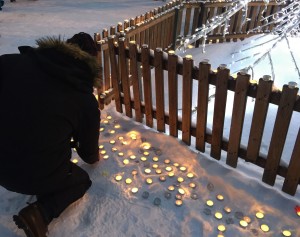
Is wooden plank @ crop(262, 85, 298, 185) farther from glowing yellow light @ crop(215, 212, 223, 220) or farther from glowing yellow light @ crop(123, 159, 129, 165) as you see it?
glowing yellow light @ crop(123, 159, 129, 165)

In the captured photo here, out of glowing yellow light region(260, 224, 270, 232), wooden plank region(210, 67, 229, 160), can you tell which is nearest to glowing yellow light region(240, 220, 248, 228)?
glowing yellow light region(260, 224, 270, 232)

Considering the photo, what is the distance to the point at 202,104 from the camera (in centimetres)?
314

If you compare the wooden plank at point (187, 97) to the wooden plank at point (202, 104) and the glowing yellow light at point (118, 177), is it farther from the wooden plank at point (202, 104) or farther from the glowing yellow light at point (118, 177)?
the glowing yellow light at point (118, 177)

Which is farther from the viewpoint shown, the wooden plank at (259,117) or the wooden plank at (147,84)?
the wooden plank at (147,84)

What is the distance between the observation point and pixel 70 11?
10008 mm

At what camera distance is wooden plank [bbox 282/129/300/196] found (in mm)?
2694

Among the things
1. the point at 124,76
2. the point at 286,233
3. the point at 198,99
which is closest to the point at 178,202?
the point at 286,233

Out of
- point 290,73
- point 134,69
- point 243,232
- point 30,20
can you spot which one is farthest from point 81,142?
point 30,20

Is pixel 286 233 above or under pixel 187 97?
under

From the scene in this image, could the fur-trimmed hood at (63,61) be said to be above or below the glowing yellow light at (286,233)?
above

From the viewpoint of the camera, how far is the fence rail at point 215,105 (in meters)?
2.67

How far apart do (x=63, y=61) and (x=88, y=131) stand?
645 mm

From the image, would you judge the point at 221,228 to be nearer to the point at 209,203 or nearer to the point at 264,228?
the point at 209,203

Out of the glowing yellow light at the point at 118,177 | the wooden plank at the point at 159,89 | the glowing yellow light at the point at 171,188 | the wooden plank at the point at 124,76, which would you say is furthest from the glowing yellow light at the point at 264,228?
the wooden plank at the point at 124,76
